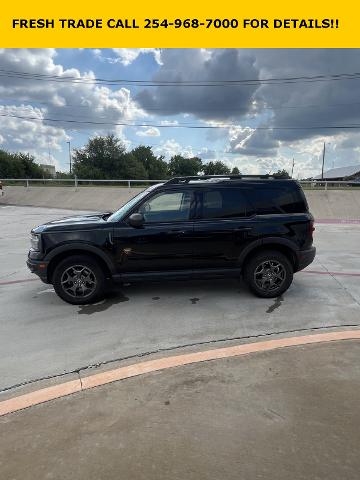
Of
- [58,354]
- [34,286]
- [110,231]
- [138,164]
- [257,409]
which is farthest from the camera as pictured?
[138,164]

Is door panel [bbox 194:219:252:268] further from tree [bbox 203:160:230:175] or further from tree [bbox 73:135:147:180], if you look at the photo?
tree [bbox 203:160:230:175]

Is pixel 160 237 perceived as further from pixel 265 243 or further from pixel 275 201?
pixel 275 201

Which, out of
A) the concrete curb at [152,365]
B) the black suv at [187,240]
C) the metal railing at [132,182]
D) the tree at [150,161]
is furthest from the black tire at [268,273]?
the tree at [150,161]

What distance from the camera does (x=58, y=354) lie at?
395 cm

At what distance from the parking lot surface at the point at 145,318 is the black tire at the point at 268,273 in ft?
0.61

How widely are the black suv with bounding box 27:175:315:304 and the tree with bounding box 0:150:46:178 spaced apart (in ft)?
224

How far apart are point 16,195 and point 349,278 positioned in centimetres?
2516

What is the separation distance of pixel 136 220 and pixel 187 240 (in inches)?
30.6

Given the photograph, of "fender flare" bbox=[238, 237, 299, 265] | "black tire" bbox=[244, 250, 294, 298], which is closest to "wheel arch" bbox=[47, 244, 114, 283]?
"fender flare" bbox=[238, 237, 299, 265]

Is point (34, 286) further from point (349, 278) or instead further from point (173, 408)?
point (349, 278)

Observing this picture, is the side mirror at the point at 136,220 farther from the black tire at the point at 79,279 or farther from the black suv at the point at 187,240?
the black tire at the point at 79,279

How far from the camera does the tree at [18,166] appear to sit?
68.1 meters

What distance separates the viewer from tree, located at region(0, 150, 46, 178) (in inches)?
2682

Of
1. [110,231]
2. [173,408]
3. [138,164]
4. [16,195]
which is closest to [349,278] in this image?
[110,231]
